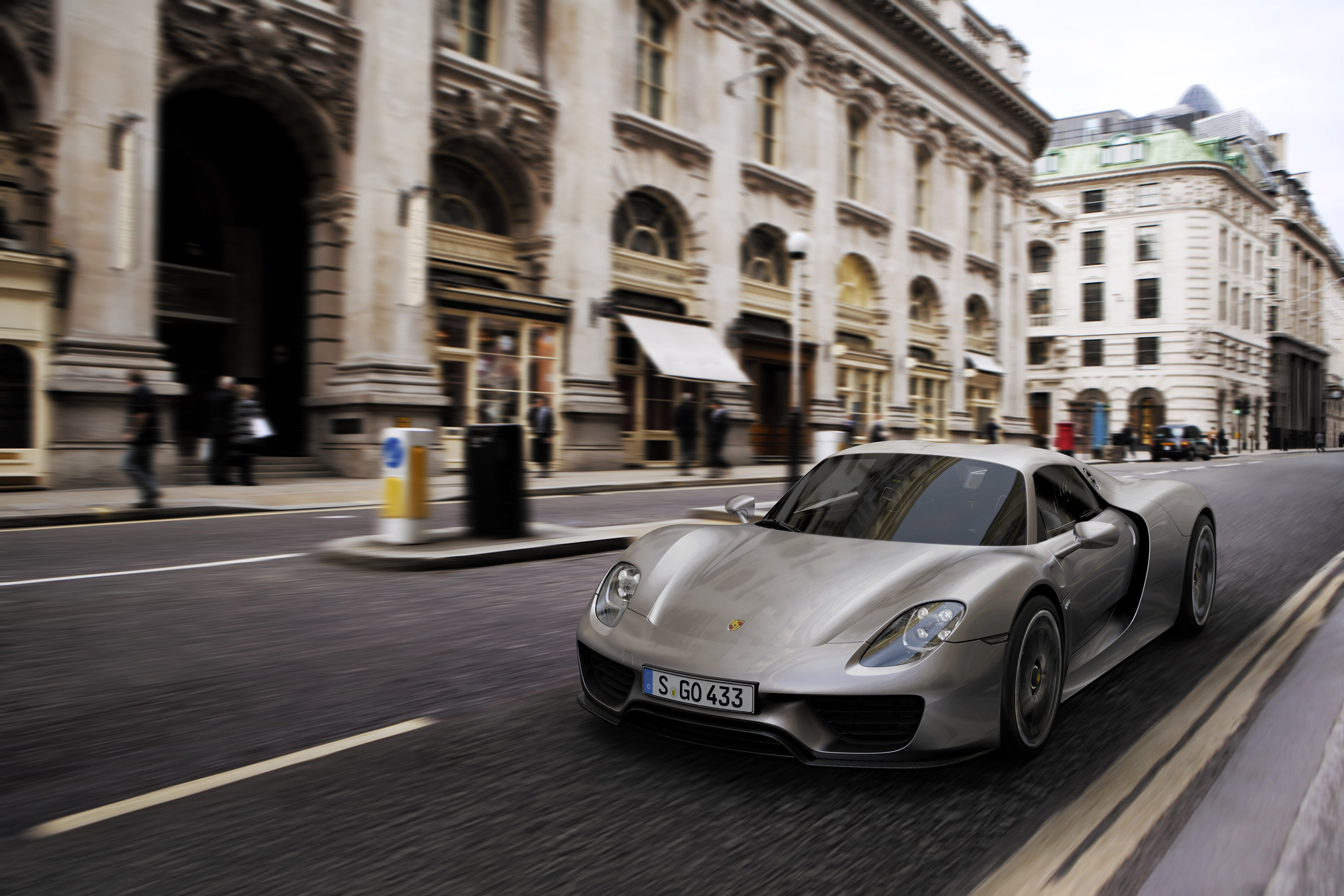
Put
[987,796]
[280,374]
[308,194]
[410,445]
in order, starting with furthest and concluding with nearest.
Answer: [280,374] → [308,194] → [410,445] → [987,796]

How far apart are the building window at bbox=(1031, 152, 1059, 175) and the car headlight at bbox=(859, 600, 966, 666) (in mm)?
65940

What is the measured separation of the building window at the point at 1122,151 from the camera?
59094 millimetres

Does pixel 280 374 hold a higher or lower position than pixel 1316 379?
lower

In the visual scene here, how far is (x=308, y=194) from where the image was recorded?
61.0 feet

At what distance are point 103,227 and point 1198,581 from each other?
51.1ft

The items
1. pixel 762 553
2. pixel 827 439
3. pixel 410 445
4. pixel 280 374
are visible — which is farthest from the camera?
pixel 280 374

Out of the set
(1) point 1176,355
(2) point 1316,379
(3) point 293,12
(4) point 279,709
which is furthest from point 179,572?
(2) point 1316,379

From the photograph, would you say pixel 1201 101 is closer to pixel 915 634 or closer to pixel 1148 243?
pixel 1148 243

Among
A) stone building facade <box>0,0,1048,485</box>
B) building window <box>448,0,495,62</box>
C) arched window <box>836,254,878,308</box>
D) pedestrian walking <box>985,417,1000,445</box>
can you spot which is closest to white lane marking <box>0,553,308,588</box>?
stone building facade <box>0,0,1048,485</box>

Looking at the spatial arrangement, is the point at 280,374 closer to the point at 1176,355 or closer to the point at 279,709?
the point at 279,709

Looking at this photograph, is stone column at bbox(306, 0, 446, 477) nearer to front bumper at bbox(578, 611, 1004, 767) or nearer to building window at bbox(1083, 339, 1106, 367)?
front bumper at bbox(578, 611, 1004, 767)

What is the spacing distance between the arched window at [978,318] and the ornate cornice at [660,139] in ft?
63.7

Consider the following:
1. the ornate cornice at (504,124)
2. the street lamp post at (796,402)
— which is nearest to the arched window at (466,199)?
the ornate cornice at (504,124)

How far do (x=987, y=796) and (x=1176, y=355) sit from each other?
204ft
